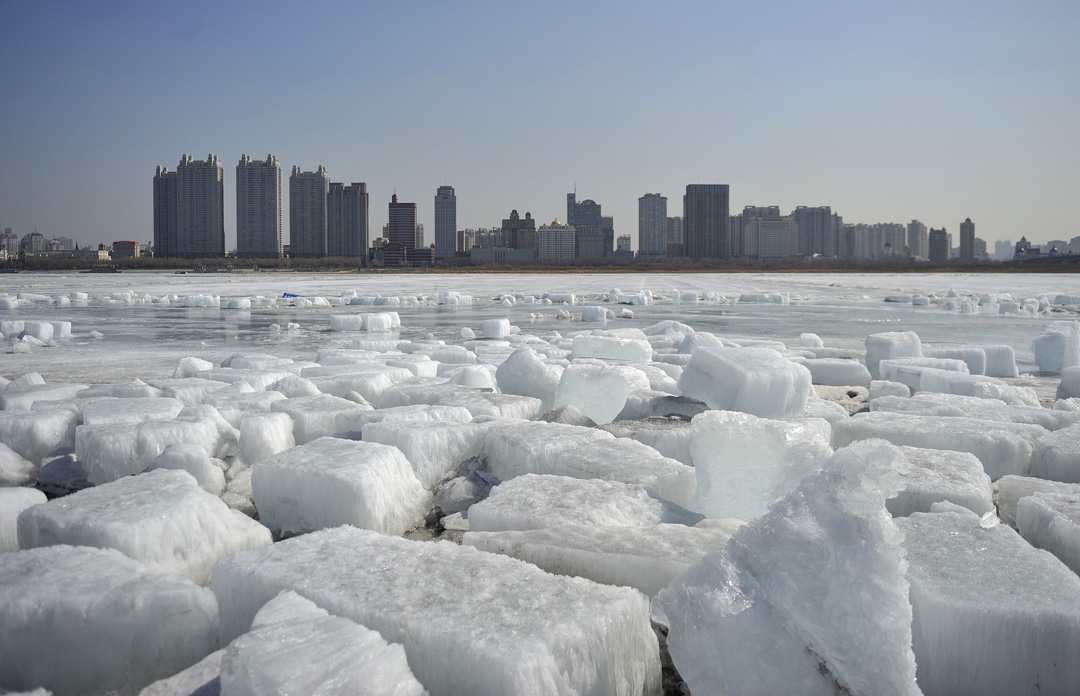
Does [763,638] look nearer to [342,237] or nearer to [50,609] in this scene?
[50,609]

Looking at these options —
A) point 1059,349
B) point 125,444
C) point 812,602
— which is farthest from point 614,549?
point 1059,349

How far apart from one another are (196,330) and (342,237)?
170 m

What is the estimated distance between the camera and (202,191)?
16150 cm

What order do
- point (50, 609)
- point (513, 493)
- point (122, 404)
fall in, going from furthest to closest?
point (122, 404) < point (513, 493) < point (50, 609)

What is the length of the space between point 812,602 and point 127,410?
3095 mm

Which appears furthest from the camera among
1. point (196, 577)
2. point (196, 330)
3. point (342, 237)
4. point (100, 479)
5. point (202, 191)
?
point (342, 237)

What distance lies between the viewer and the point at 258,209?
16088cm

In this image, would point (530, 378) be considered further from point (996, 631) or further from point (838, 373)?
point (996, 631)

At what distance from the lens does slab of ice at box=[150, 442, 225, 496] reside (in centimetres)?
268

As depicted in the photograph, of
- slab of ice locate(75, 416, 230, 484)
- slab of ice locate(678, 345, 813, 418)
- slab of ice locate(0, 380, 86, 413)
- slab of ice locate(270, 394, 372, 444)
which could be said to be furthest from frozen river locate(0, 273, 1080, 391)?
slab of ice locate(678, 345, 813, 418)

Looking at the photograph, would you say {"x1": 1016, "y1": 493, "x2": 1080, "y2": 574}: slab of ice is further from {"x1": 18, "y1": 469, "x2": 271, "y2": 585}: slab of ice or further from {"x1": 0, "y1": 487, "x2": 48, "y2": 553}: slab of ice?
{"x1": 0, "y1": 487, "x2": 48, "y2": 553}: slab of ice

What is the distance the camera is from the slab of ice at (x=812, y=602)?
4.00 feet

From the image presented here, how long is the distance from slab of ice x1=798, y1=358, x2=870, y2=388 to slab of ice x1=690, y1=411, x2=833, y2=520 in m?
3.27

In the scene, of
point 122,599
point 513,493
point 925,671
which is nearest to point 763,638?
point 925,671
